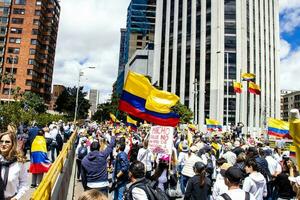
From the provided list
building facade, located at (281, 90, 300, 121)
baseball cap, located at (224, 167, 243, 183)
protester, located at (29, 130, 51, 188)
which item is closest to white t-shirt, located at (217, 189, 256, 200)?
baseball cap, located at (224, 167, 243, 183)

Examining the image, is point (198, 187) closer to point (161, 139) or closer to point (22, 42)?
point (161, 139)

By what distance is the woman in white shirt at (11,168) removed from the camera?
3.79 meters

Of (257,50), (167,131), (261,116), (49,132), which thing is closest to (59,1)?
(257,50)

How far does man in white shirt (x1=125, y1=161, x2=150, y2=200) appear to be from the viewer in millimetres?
3797

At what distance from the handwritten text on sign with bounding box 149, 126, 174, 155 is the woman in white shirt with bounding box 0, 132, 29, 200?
152 inches

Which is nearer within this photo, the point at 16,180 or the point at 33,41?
the point at 16,180

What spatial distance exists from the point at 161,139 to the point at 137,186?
361cm

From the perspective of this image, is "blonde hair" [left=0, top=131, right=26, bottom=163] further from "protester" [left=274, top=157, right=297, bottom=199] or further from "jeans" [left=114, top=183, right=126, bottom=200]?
"protester" [left=274, top=157, right=297, bottom=199]

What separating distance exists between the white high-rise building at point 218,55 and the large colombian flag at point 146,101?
52.1 m

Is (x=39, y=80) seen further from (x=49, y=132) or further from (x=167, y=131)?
(x=167, y=131)

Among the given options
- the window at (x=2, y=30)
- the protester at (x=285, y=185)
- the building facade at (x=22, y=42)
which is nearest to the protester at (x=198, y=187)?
the protester at (x=285, y=185)

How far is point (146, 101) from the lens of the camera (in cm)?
824

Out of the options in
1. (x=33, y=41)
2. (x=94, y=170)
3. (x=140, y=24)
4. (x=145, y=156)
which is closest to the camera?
(x=94, y=170)

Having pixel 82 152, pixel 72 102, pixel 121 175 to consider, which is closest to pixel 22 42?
pixel 72 102
